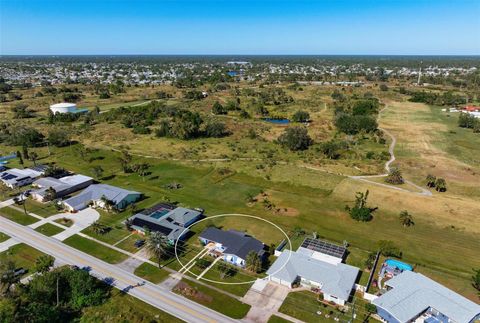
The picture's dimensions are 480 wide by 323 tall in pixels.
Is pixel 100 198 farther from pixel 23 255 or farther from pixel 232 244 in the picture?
pixel 232 244

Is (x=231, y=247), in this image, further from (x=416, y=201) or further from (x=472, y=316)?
(x=416, y=201)

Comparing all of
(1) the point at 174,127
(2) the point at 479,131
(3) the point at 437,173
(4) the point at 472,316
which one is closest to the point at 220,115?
(1) the point at 174,127

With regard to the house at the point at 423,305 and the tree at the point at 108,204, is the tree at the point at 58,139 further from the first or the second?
the house at the point at 423,305

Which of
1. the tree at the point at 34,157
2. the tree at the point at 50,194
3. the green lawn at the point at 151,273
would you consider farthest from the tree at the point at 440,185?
the tree at the point at 34,157

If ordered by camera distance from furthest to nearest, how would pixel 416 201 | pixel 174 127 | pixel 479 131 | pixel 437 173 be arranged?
1. pixel 479 131
2. pixel 174 127
3. pixel 437 173
4. pixel 416 201

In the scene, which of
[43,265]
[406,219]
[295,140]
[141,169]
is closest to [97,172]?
[141,169]
